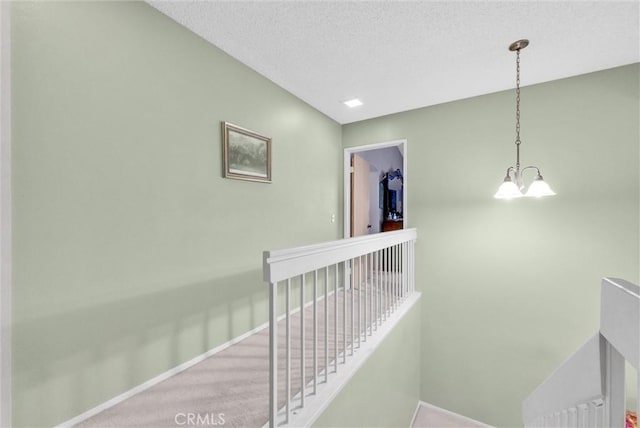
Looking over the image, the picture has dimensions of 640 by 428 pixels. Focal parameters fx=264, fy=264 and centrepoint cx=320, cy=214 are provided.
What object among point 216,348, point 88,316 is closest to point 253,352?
point 216,348

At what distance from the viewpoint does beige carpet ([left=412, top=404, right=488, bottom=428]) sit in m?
2.96

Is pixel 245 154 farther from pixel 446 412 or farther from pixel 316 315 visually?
pixel 446 412

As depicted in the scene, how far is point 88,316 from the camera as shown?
140 cm

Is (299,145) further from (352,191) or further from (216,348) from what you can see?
(216,348)

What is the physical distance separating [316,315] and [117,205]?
4.18 feet

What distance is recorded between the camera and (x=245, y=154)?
7.43 ft

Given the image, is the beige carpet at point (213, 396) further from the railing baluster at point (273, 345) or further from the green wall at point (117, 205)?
the railing baluster at point (273, 345)

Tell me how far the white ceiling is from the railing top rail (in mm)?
1476

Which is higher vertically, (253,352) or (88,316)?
(88,316)

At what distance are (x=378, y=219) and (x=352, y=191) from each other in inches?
75.6

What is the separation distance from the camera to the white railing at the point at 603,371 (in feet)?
1.64

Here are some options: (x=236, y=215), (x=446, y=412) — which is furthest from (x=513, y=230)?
(x=236, y=215)

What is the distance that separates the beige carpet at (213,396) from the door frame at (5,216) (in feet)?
1.38

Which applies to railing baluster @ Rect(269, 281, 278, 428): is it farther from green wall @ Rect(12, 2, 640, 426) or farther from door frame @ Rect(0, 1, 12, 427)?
door frame @ Rect(0, 1, 12, 427)
